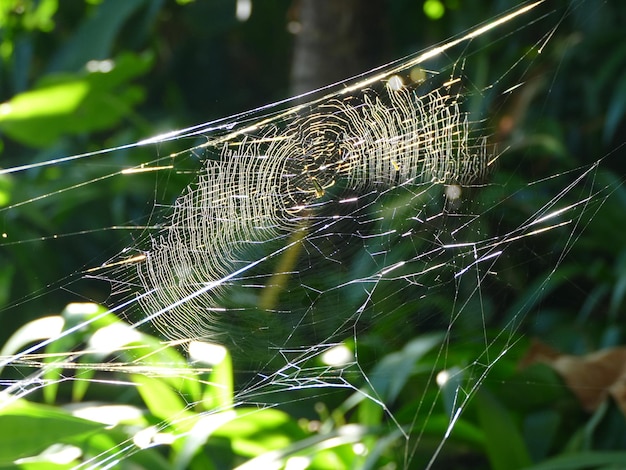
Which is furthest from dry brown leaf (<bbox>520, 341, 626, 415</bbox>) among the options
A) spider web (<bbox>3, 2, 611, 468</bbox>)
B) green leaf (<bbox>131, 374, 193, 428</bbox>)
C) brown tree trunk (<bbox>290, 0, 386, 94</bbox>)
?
brown tree trunk (<bbox>290, 0, 386, 94</bbox>)

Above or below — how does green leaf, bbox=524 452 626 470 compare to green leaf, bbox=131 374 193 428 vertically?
below

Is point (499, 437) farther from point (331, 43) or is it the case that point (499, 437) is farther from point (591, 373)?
point (331, 43)

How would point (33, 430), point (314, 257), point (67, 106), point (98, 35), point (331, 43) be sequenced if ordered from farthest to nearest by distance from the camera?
point (98, 35)
point (331, 43)
point (67, 106)
point (314, 257)
point (33, 430)

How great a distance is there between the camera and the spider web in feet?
2.62

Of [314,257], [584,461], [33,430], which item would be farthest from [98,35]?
[584,461]

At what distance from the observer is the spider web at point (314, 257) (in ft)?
2.62

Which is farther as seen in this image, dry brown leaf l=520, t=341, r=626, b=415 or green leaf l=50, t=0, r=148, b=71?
green leaf l=50, t=0, r=148, b=71

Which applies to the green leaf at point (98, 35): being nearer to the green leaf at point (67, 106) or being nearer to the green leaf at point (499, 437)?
the green leaf at point (67, 106)

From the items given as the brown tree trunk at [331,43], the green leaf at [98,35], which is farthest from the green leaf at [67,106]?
the brown tree trunk at [331,43]

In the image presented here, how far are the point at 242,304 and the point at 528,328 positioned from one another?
1.88 feet

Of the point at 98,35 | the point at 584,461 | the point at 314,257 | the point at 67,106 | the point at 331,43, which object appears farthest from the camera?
the point at 98,35

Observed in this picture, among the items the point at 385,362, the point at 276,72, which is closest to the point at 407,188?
the point at 385,362

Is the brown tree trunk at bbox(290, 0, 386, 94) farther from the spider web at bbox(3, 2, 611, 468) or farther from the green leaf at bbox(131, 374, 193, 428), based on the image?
the green leaf at bbox(131, 374, 193, 428)

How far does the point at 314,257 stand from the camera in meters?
1.00
